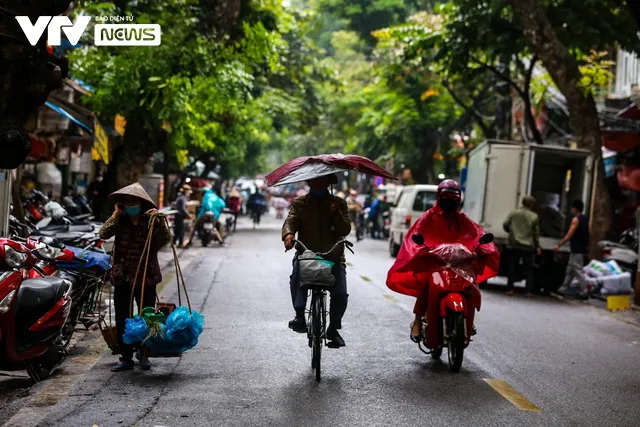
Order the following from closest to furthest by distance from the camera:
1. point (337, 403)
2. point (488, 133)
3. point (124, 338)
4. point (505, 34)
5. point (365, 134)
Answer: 1. point (337, 403)
2. point (124, 338)
3. point (505, 34)
4. point (488, 133)
5. point (365, 134)

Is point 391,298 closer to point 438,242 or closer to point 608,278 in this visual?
point 608,278

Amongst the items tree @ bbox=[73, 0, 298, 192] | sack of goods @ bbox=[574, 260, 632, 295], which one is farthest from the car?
sack of goods @ bbox=[574, 260, 632, 295]

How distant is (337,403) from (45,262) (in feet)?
9.76

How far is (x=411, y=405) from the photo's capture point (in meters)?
6.82

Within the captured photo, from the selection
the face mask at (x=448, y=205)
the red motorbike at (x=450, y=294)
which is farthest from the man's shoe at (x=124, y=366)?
the face mask at (x=448, y=205)

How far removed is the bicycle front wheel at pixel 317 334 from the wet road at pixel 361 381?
144 millimetres

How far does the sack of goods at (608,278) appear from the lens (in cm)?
1691

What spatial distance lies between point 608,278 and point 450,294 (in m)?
9.64

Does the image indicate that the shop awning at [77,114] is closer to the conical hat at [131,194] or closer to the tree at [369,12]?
the conical hat at [131,194]

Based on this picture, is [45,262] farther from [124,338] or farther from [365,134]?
[365,134]

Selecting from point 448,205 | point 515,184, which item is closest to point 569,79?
point 515,184

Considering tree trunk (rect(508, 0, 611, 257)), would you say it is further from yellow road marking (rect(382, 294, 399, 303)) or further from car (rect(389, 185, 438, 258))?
car (rect(389, 185, 438, 258))

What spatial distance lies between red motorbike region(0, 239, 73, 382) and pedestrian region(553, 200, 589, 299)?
11357 mm

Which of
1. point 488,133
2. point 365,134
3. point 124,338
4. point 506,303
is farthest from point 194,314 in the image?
point 365,134
